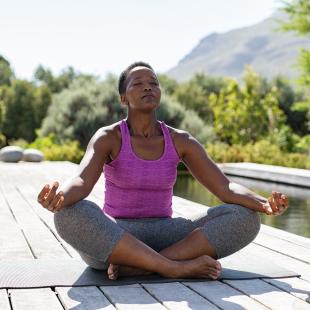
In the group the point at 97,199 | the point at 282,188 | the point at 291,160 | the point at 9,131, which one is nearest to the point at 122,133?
the point at 97,199

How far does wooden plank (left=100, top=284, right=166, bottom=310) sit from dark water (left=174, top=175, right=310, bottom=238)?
324 cm

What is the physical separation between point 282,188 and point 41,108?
24367mm

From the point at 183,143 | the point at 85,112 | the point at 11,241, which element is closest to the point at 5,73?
the point at 85,112

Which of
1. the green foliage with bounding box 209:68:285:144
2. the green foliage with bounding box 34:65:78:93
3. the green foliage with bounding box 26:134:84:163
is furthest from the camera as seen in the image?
the green foliage with bounding box 34:65:78:93

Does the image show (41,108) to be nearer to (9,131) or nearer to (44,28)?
(9,131)

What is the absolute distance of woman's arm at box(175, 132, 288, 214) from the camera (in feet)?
9.41

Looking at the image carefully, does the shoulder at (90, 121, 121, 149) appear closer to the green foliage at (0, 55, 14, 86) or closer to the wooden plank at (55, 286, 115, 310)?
the wooden plank at (55, 286, 115, 310)

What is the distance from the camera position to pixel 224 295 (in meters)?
2.51

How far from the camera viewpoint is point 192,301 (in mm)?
2410

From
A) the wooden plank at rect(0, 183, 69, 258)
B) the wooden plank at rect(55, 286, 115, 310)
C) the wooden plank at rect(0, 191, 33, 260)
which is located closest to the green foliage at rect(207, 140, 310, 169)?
the wooden plank at rect(0, 183, 69, 258)

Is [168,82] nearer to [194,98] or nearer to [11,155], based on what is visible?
[194,98]

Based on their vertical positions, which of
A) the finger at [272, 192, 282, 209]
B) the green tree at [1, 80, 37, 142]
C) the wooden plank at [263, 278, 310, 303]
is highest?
the finger at [272, 192, 282, 209]

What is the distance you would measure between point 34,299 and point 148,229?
71 cm

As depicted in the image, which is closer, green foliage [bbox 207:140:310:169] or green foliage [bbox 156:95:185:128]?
green foliage [bbox 207:140:310:169]
